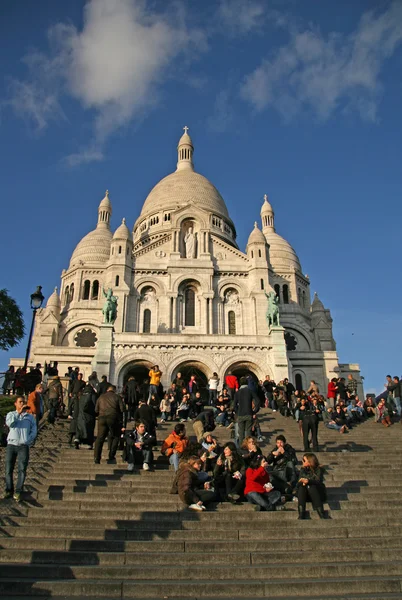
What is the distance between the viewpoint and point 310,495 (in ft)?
31.8

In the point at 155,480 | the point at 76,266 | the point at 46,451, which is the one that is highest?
the point at 76,266

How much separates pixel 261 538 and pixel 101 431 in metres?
4.92

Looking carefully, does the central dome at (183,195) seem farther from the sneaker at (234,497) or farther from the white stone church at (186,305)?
the sneaker at (234,497)

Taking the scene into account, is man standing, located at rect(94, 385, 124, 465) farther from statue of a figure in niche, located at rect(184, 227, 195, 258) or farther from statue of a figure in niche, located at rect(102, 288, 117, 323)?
statue of a figure in niche, located at rect(184, 227, 195, 258)

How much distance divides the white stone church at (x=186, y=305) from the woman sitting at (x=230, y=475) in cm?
2004

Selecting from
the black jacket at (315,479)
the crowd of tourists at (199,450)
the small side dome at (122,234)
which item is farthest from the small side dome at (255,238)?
the black jacket at (315,479)

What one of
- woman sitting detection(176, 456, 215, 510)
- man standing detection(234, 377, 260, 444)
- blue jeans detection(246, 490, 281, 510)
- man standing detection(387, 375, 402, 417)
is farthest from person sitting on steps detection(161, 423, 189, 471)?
man standing detection(387, 375, 402, 417)

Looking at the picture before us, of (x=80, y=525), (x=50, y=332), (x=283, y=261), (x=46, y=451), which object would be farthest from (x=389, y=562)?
(x=283, y=261)

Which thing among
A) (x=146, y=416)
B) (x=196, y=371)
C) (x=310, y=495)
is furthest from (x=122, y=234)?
(x=310, y=495)

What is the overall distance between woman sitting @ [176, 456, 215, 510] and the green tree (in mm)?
27203

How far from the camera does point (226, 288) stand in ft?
128

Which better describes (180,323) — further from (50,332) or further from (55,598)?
(55,598)

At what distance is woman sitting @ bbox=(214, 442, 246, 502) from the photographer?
10305mm

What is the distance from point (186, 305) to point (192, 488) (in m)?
28.2
